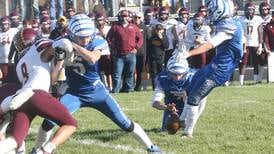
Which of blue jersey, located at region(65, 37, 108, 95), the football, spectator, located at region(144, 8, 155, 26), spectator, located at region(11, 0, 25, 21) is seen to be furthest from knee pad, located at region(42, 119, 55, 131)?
spectator, located at region(11, 0, 25, 21)

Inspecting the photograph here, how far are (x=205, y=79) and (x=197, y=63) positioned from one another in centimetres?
582

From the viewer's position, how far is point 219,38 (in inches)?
294

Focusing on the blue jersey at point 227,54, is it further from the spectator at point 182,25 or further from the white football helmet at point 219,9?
the spectator at point 182,25

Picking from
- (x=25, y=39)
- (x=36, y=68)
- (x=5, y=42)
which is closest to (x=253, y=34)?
(x=5, y=42)

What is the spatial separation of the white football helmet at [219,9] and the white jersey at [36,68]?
233 centimetres

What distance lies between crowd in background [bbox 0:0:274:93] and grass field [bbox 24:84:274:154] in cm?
196

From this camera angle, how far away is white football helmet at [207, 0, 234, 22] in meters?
7.62

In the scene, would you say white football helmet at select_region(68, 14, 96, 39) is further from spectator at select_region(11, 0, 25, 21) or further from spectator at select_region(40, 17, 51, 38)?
spectator at select_region(11, 0, 25, 21)

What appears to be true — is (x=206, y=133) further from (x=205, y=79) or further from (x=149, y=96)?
(x=149, y=96)

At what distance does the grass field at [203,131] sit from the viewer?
7188 mm

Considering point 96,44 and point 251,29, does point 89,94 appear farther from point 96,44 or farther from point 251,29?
point 251,29

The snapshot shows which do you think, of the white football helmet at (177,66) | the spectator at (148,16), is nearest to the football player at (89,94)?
the white football helmet at (177,66)

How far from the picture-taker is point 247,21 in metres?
14.6

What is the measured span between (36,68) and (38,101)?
0.41 meters
